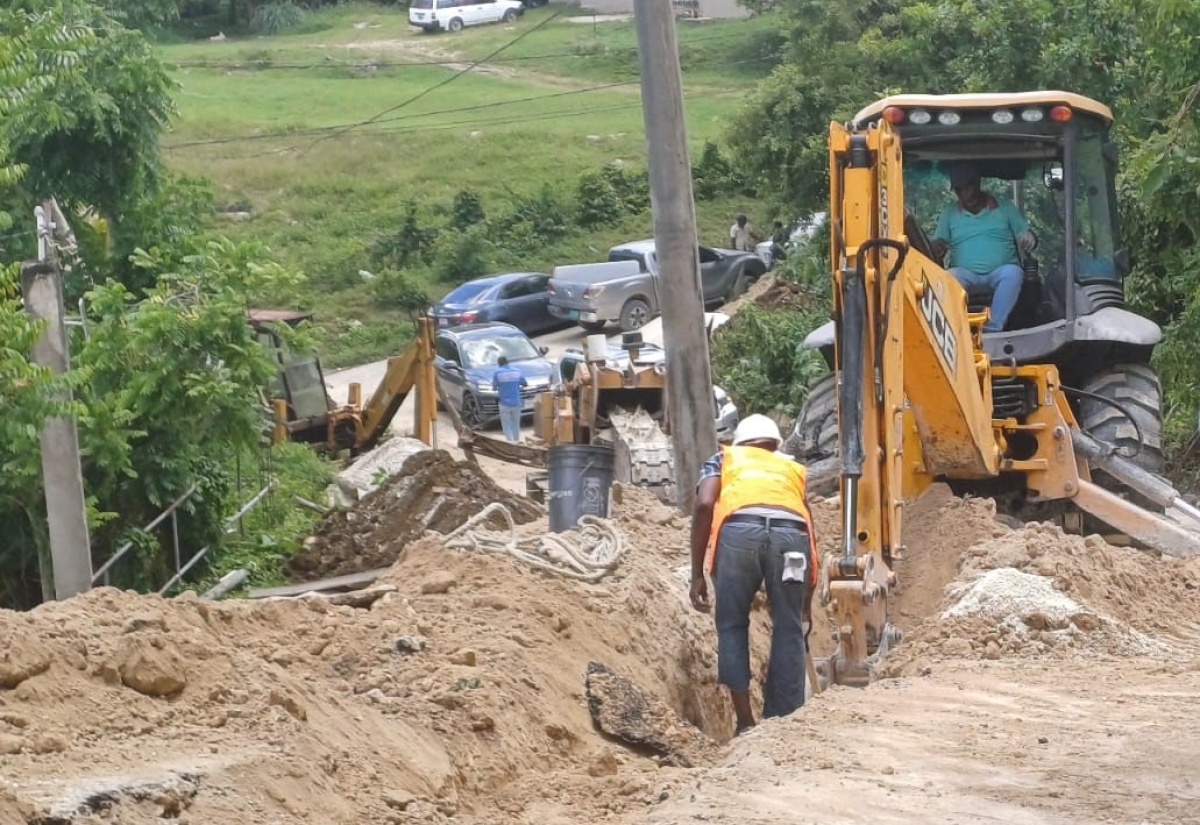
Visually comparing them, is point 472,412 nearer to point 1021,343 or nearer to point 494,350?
point 494,350

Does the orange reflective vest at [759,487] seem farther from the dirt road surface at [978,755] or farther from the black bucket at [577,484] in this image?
the black bucket at [577,484]

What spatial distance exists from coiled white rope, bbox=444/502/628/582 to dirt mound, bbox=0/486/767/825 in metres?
0.15

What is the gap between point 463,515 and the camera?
60.4 feet

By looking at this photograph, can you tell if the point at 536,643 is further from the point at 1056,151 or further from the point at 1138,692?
the point at 1056,151

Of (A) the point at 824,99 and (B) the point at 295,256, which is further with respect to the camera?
(B) the point at 295,256

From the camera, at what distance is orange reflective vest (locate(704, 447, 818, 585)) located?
30.0ft

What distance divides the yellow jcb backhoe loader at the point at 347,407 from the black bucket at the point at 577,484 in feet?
46.3

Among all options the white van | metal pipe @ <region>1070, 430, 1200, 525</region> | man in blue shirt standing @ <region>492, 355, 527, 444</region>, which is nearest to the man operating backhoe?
metal pipe @ <region>1070, 430, 1200, 525</region>

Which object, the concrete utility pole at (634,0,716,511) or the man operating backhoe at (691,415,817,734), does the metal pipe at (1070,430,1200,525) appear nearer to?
the concrete utility pole at (634,0,716,511)

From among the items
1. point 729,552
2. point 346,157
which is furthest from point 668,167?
point 346,157

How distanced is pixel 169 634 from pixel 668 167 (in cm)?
622

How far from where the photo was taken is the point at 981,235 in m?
11.8

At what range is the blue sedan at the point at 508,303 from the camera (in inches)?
1554

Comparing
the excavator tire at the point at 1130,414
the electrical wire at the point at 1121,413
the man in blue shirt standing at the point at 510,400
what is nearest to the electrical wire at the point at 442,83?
the man in blue shirt standing at the point at 510,400
